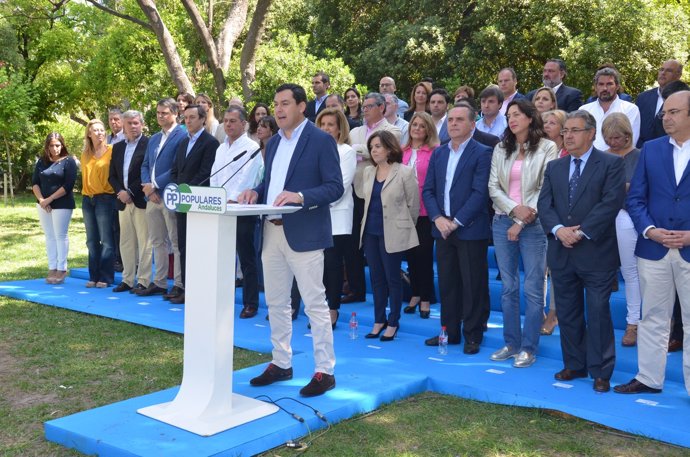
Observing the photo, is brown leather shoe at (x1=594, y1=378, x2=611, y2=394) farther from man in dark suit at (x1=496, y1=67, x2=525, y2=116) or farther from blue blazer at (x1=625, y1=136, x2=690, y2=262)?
man in dark suit at (x1=496, y1=67, x2=525, y2=116)

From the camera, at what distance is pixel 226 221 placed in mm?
4477

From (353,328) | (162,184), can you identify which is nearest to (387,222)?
(353,328)

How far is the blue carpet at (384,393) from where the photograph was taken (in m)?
4.29

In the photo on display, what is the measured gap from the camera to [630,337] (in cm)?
614

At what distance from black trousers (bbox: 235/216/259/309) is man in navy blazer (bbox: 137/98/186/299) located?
115 cm

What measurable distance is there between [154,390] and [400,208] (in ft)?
9.27

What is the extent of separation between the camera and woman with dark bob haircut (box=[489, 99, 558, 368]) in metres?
5.94

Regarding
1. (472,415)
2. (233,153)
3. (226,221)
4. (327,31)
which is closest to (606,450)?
(472,415)

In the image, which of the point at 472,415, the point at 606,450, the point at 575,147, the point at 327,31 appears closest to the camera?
the point at 606,450

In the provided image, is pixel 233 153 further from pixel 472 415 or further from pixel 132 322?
pixel 472 415

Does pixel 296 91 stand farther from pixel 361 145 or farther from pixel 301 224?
pixel 361 145

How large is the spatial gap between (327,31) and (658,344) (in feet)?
68.2

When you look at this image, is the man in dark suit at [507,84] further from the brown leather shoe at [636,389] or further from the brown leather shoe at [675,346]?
the brown leather shoe at [636,389]

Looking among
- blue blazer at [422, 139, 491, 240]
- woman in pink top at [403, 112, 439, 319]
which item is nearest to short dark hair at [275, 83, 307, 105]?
blue blazer at [422, 139, 491, 240]
